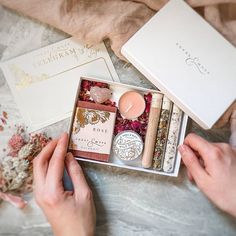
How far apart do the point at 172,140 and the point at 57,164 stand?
0.27 metres

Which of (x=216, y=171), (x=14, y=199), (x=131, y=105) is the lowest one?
(x=14, y=199)

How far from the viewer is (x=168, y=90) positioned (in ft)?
2.87

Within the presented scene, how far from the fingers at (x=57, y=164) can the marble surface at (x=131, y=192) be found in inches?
3.3

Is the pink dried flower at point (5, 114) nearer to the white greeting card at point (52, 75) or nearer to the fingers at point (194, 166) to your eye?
the white greeting card at point (52, 75)

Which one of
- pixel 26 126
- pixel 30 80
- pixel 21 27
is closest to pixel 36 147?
pixel 26 126

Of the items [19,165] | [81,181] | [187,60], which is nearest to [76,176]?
[81,181]

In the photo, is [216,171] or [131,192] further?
[131,192]

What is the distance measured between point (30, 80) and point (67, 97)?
0.10m

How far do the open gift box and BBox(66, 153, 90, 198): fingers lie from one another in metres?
0.02

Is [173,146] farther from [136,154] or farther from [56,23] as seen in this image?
[56,23]

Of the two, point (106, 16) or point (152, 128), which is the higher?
point (106, 16)

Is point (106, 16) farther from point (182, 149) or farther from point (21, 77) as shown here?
point (182, 149)

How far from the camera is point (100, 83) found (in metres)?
0.92

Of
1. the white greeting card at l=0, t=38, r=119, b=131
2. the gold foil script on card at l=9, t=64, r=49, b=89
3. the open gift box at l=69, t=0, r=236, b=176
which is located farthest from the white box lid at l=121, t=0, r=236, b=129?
the gold foil script on card at l=9, t=64, r=49, b=89
